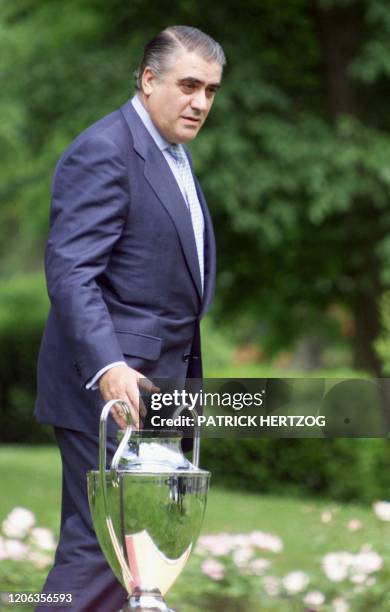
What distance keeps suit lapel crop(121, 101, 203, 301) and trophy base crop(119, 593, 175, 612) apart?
0.84m

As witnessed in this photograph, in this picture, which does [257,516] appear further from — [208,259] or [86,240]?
[86,240]

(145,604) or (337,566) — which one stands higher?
(337,566)

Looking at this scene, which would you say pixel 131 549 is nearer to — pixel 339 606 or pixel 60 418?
pixel 60 418

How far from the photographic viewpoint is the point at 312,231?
11.3 m

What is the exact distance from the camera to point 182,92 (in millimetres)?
3152

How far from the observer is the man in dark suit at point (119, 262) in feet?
10.0

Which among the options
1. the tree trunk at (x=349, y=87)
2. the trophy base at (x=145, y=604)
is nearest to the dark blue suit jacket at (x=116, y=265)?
the trophy base at (x=145, y=604)

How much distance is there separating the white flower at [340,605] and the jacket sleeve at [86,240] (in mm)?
1827

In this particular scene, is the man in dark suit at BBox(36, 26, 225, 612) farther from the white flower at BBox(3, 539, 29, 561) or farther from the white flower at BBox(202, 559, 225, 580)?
the white flower at BBox(202, 559, 225, 580)

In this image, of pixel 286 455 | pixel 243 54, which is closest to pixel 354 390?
pixel 286 455

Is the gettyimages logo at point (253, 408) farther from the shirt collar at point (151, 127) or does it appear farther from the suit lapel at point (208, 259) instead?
the shirt collar at point (151, 127)

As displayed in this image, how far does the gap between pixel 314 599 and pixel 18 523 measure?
1193mm

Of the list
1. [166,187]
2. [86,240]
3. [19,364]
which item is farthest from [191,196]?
[19,364]

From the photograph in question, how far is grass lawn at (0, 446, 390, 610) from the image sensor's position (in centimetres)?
550
